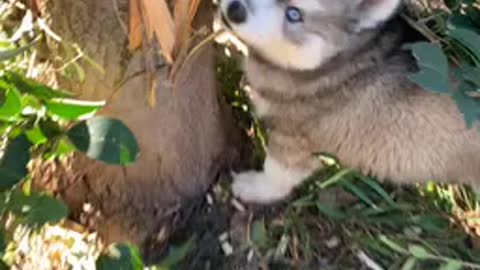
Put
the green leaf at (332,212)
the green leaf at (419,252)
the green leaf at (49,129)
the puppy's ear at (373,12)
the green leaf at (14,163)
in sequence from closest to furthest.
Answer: the green leaf at (14,163)
the green leaf at (49,129)
the puppy's ear at (373,12)
the green leaf at (419,252)
the green leaf at (332,212)

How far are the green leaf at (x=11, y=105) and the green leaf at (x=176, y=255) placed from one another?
0.62 meters

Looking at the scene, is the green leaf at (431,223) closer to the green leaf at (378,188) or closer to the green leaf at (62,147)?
the green leaf at (378,188)

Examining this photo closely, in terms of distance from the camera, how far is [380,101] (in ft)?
8.54

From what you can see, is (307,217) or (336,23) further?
(307,217)

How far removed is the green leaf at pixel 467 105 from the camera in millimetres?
2184

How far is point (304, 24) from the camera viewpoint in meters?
2.51

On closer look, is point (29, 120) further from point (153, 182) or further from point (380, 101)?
point (380, 101)

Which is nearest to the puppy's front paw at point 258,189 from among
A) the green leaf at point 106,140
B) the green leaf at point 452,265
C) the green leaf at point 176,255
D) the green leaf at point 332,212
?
the green leaf at point 332,212

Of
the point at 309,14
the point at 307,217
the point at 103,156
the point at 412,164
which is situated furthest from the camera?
the point at 307,217

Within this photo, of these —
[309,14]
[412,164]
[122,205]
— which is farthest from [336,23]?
[122,205]

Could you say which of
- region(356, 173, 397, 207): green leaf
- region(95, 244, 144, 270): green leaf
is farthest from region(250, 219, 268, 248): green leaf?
region(95, 244, 144, 270): green leaf

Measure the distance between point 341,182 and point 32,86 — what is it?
1.06 metres

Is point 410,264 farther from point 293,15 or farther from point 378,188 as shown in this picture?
point 293,15

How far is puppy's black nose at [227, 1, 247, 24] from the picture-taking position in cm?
239
